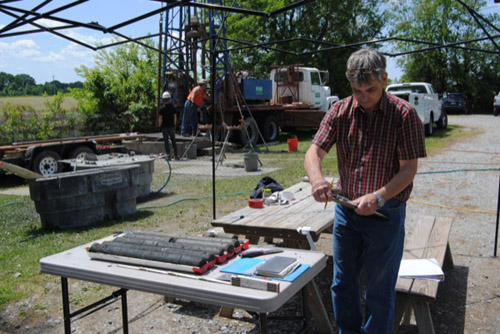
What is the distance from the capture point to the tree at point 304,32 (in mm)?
30500

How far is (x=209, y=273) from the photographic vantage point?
253 cm

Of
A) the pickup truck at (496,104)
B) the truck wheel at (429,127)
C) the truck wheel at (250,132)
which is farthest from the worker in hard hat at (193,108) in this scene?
the pickup truck at (496,104)

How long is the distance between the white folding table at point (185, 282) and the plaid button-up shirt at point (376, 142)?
0.51 metres

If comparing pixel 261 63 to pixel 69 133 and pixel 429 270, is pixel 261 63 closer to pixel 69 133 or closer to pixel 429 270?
pixel 69 133

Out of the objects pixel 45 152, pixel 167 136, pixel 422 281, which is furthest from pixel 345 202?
pixel 167 136

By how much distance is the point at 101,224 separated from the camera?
22.7 feet

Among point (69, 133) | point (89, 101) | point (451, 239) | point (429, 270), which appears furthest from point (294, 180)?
point (89, 101)

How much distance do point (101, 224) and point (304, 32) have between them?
26.5 metres

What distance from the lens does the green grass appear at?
4801mm

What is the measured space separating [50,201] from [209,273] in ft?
15.6

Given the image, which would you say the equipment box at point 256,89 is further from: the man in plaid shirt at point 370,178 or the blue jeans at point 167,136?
the man in plaid shirt at point 370,178

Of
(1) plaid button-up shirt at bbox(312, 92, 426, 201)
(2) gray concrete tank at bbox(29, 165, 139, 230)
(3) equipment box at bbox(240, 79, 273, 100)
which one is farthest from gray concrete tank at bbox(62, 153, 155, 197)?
(3) equipment box at bbox(240, 79, 273, 100)

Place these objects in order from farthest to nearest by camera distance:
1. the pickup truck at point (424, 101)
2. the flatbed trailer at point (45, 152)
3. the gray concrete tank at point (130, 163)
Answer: the pickup truck at point (424, 101)
the flatbed trailer at point (45, 152)
the gray concrete tank at point (130, 163)

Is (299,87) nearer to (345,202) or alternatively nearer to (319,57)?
(319,57)
